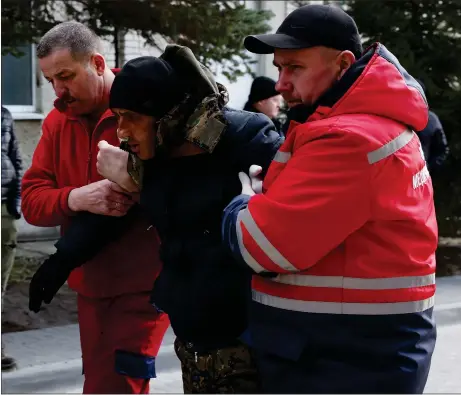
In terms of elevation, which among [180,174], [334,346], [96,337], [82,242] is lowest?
[96,337]

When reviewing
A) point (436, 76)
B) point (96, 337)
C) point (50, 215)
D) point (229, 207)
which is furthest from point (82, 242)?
point (436, 76)

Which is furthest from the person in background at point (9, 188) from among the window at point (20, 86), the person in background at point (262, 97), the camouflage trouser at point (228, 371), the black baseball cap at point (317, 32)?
the window at point (20, 86)

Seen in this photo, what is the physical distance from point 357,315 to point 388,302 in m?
0.09

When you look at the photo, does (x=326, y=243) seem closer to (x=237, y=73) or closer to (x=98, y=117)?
(x=98, y=117)

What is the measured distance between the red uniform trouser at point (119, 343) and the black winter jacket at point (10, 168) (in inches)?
110

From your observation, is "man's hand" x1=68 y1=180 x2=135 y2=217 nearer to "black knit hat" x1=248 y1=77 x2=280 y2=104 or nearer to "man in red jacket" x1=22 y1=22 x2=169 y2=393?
"man in red jacket" x1=22 y1=22 x2=169 y2=393

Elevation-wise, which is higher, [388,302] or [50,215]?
[388,302]

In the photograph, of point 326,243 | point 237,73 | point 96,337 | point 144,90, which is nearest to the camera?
point 326,243

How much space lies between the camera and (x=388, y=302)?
88.7 inches

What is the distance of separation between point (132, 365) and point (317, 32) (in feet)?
5.47

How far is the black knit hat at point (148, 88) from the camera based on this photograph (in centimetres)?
263

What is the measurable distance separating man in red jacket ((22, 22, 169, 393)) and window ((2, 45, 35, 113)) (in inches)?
359

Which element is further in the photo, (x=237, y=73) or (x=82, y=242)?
(x=237, y=73)

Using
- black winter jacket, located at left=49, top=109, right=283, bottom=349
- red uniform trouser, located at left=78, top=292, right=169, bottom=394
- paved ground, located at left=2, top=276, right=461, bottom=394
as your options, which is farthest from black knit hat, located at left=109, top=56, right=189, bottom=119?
paved ground, located at left=2, top=276, right=461, bottom=394
